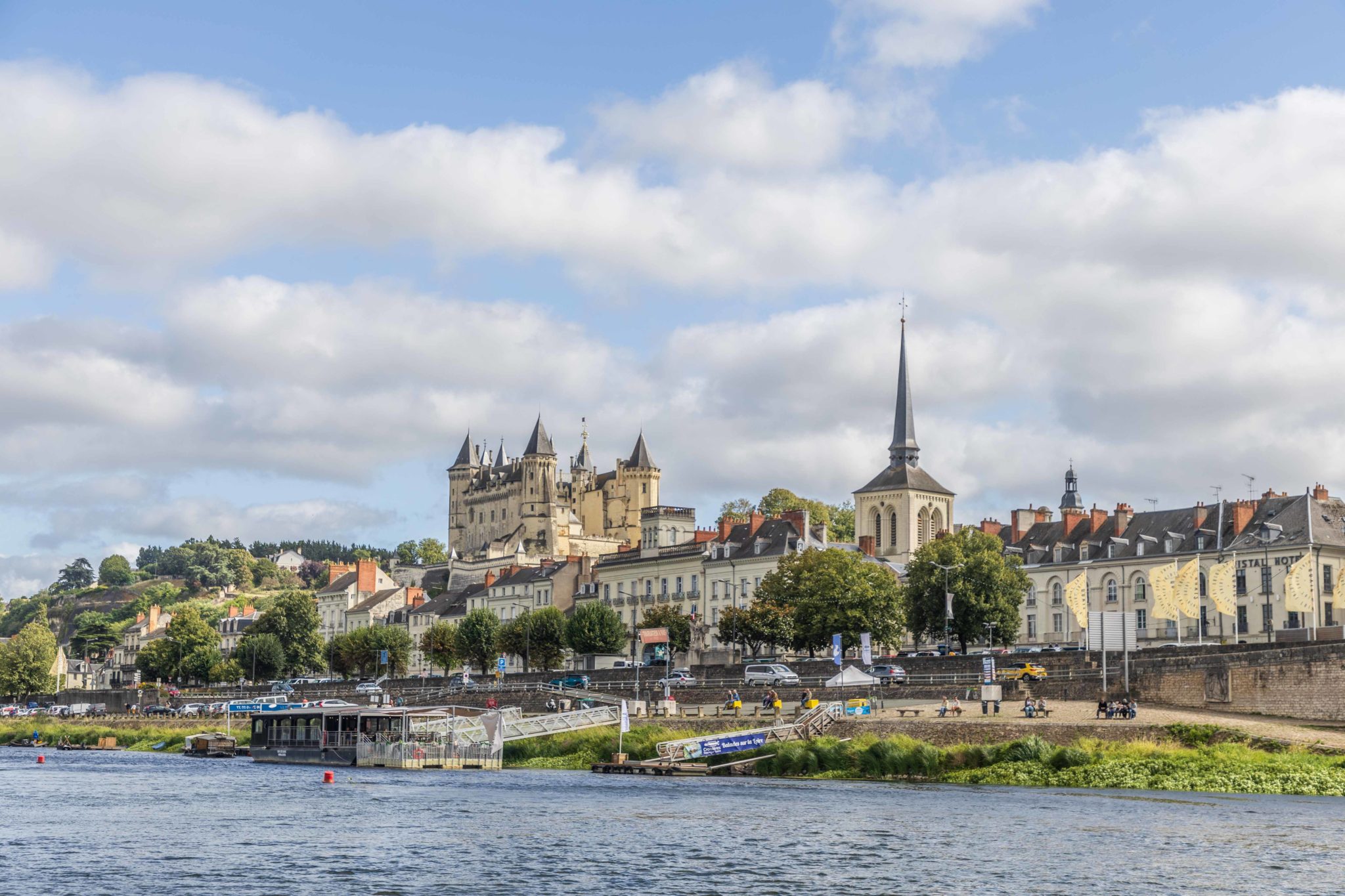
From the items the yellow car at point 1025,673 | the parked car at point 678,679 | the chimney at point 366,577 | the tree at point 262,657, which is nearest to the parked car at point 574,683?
the parked car at point 678,679

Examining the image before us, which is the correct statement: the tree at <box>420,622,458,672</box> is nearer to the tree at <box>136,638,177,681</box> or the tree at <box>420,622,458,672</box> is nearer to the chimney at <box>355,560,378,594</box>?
the tree at <box>136,638,177,681</box>

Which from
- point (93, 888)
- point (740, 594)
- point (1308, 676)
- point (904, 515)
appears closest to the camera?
point (93, 888)

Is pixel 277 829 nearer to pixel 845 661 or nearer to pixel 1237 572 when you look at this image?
pixel 845 661

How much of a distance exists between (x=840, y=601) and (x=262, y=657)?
6580 cm

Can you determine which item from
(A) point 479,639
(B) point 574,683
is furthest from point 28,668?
(B) point 574,683

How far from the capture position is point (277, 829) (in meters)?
43.8

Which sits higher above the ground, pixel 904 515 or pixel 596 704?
pixel 904 515

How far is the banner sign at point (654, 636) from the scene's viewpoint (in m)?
98.0

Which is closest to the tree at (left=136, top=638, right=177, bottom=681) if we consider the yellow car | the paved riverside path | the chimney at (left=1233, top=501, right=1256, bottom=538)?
the chimney at (left=1233, top=501, right=1256, bottom=538)

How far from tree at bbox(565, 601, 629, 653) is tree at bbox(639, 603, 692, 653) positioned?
6.56 feet

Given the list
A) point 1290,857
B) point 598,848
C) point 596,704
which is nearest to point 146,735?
point 596,704

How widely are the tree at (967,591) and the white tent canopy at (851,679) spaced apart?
62.6 ft

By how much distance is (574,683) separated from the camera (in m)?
96.4

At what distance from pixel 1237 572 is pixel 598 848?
73.7 m
